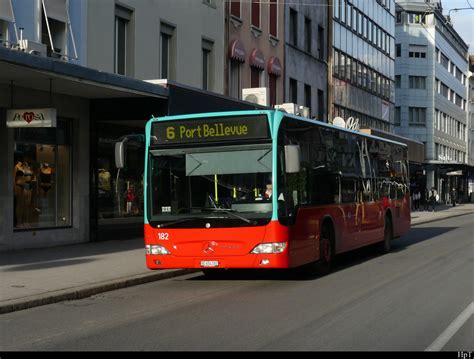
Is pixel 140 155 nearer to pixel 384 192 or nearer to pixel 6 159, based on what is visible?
pixel 6 159

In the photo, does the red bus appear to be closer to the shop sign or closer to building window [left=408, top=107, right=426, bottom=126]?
the shop sign

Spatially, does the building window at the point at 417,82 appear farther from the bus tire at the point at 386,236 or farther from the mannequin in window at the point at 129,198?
the bus tire at the point at 386,236

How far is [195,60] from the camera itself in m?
23.5

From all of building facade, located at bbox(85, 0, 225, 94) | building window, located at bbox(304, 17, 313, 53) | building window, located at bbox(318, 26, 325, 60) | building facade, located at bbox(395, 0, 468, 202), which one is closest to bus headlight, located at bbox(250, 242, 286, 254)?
building facade, located at bbox(85, 0, 225, 94)

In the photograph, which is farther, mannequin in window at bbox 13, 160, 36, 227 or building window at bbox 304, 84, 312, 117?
building window at bbox 304, 84, 312, 117

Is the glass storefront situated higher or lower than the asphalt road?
higher

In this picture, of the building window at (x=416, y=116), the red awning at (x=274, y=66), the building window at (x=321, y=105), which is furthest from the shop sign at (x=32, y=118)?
the building window at (x=416, y=116)

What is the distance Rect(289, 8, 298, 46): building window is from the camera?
3275 cm

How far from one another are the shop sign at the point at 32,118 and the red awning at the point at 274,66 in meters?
16.6

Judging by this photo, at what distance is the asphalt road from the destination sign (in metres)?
2.56

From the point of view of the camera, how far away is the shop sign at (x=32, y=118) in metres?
14.5

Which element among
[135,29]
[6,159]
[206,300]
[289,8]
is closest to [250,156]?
[206,300]

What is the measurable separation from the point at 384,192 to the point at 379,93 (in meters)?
32.1
